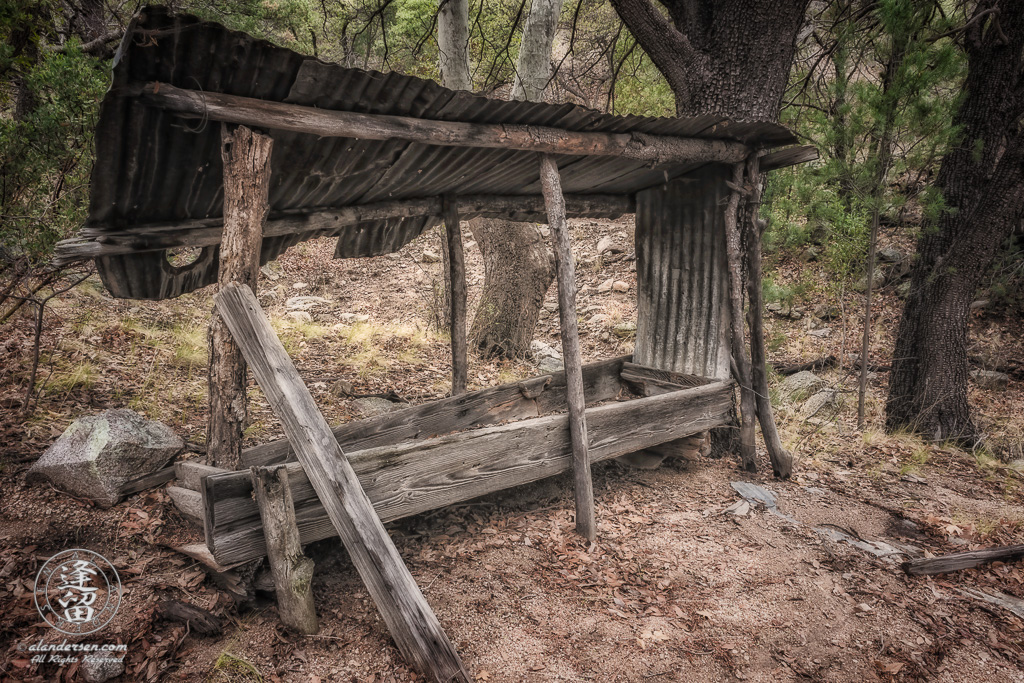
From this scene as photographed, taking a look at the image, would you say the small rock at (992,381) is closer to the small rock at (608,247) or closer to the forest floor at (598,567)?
the forest floor at (598,567)

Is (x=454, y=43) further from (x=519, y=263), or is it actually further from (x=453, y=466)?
(x=453, y=466)

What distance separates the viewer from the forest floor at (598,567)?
2.75 m

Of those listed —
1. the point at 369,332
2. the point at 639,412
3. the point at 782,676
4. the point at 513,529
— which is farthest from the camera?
the point at 369,332

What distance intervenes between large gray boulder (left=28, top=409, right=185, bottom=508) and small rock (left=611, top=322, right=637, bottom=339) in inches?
292

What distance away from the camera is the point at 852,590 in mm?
3398

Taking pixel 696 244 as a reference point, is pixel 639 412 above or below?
below

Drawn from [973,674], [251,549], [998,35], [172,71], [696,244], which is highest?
[998,35]

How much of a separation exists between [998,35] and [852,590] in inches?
224

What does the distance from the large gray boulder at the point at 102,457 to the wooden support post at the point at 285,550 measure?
4.71 ft

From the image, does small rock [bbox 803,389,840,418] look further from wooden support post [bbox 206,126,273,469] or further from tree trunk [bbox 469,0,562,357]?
wooden support post [bbox 206,126,273,469]

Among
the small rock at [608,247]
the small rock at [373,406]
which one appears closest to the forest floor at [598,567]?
the small rock at [373,406]

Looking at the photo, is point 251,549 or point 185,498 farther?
point 185,498

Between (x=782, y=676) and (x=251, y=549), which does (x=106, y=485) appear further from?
(x=782, y=676)

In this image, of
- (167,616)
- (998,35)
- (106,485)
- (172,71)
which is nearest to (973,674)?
(167,616)
